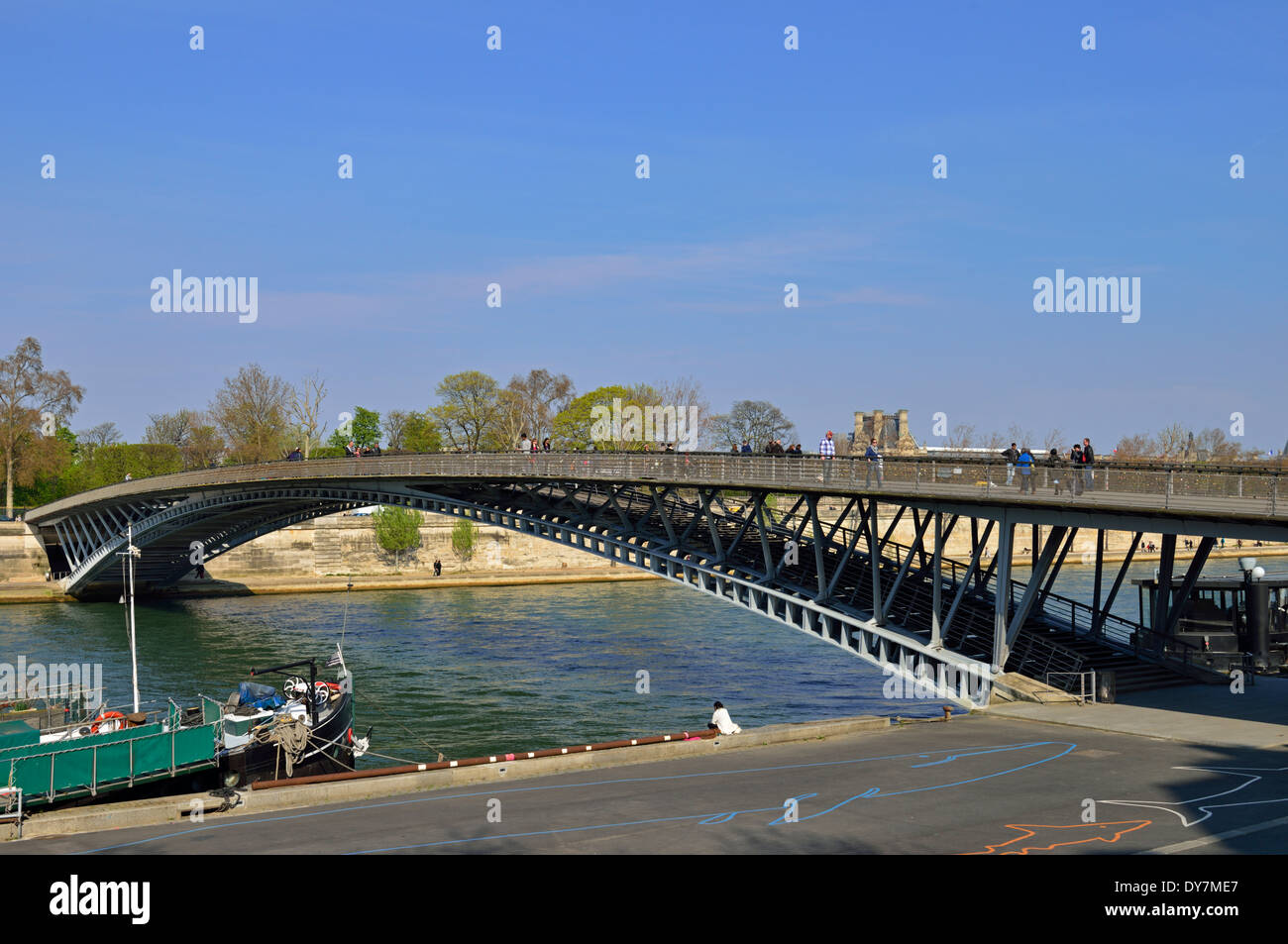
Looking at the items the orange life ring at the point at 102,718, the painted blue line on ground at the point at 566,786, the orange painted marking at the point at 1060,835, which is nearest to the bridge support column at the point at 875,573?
the painted blue line on ground at the point at 566,786

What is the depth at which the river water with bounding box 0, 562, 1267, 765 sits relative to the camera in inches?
1444

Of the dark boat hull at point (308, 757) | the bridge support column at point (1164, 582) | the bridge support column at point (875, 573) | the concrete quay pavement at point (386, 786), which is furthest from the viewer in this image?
the bridge support column at point (875, 573)

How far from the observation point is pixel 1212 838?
16.2m

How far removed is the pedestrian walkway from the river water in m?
8.10

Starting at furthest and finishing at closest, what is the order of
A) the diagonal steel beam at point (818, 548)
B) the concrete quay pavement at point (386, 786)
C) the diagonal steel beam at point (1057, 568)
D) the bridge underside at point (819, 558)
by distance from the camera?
1. the diagonal steel beam at point (818, 548)
2. the bridge underside at point (819, 558)
3. the diagonal steel beam at point (1057, 568)
4. the concrete quay pavement at point (386, 786)

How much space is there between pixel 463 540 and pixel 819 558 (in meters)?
58.7

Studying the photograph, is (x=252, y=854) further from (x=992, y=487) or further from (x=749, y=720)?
(x=749, y=720)

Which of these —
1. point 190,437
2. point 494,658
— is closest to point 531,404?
point 190,437

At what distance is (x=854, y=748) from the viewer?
2392 cm

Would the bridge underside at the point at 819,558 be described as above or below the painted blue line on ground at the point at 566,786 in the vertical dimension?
above

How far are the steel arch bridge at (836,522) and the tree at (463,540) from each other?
25.0 meters

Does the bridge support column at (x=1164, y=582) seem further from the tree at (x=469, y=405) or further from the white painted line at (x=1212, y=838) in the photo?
the tree at (x=469, y=405)

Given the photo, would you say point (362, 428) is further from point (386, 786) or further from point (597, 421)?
point (386, 786)

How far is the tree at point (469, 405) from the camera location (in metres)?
127
